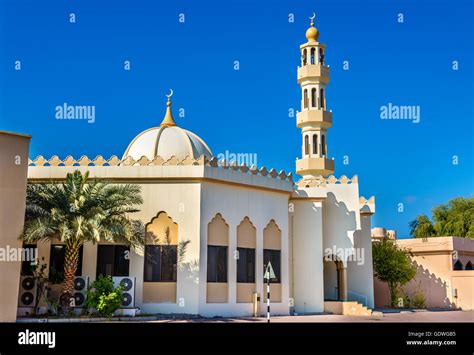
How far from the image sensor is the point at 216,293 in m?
22.8

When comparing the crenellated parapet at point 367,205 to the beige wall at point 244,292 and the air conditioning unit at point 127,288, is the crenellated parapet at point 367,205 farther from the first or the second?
the air conditioning unit at point 127,288

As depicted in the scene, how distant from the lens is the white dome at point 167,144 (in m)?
26.1

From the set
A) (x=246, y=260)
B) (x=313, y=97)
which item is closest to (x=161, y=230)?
(x=246, y=260)

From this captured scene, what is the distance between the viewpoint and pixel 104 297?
1969 cm

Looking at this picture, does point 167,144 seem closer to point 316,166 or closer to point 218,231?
point 218,231

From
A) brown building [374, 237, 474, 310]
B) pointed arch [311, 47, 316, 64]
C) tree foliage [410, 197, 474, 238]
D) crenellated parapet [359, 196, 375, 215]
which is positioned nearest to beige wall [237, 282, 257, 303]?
crenellated parapet [359, 196, 375, 215]

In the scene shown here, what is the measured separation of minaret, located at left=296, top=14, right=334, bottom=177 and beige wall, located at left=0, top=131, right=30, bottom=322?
56.4 ft

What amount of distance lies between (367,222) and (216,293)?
37.6ft

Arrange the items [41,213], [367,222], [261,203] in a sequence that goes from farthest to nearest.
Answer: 1. [367,222]
2. [261,203]
3. [41,213]

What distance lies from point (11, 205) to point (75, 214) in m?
2.39

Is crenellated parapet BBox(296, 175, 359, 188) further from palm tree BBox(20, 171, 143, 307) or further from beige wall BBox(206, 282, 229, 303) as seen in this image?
palm tree BBox(20, 171, 143, 307)

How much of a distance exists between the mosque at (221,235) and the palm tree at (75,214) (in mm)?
1629
